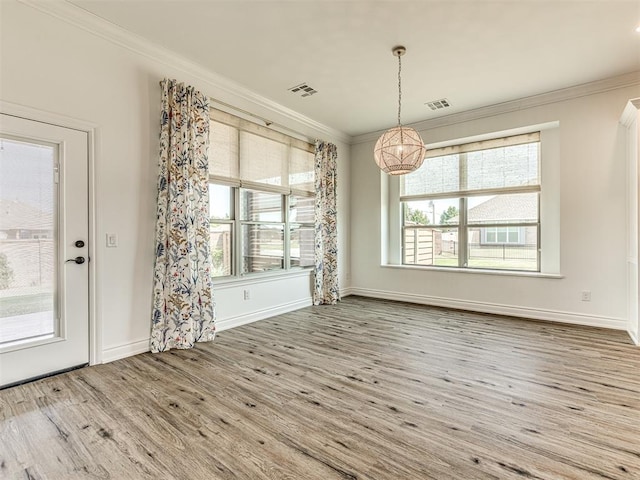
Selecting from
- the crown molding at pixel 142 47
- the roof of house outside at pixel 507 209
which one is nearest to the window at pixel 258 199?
the crown molding at pixel 142 47

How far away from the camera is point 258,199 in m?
4.59

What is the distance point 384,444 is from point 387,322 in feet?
8.51

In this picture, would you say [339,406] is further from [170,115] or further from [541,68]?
[541,68]

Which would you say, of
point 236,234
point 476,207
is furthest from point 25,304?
point 476,207

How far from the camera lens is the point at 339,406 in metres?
2.24

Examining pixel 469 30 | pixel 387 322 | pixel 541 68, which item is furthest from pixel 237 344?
pixel 541 68

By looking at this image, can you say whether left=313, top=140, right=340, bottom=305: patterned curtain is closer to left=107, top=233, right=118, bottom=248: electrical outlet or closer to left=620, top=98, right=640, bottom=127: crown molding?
left=107, top=233, right=118, bottom=248: electrical outlet

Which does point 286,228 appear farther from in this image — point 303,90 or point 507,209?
point 507,209

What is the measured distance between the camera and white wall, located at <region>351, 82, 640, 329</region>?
3.94 m

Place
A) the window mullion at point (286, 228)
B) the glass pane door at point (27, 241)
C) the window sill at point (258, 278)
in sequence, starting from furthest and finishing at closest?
1. the window mullion at point (286, 228)
2. the window sill at point (258, 278)
3. the glass pane door at point (27, 241)

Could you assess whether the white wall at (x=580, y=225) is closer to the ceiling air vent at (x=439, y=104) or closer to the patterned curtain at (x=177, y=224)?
the ceiling air vent at (x=439, y=104)

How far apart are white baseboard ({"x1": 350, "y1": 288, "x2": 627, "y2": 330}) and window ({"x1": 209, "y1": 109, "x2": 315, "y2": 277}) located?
1.62 m

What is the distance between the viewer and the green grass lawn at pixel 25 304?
2486 millimetres

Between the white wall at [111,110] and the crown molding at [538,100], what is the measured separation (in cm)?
364
